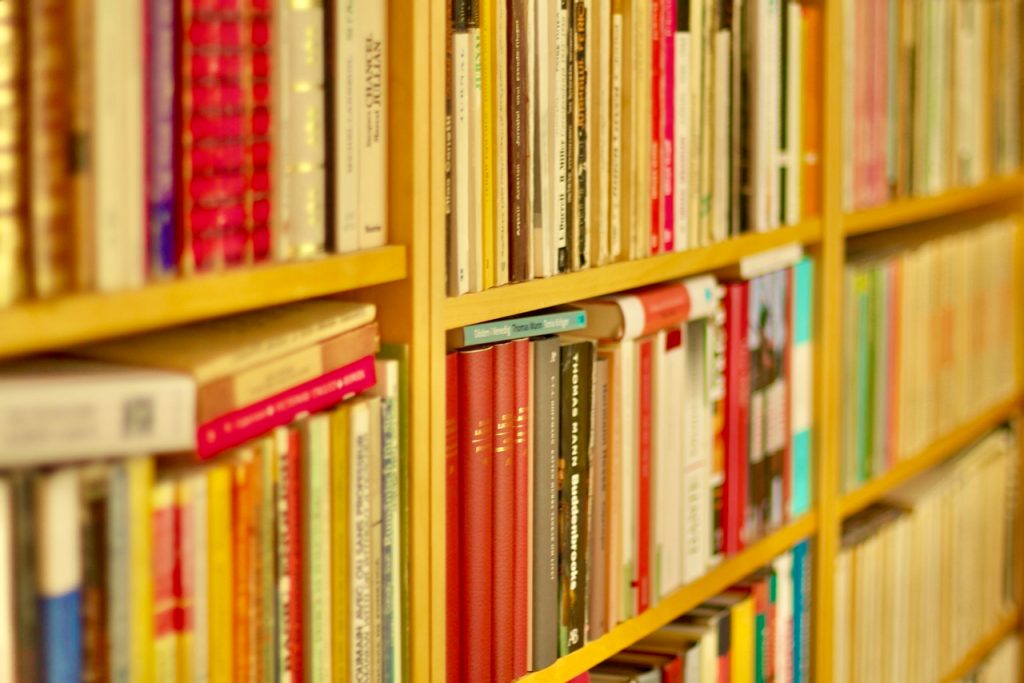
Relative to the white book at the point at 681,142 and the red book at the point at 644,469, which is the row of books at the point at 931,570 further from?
the white book at the point at 681,142

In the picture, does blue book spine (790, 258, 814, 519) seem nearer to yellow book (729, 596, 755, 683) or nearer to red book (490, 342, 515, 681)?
yellow book (729, 596, 755, 683)

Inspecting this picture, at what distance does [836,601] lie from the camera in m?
1.66

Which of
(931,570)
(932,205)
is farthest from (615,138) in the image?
(931,570)

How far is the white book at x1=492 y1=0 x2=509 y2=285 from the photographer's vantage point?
3.29 ft

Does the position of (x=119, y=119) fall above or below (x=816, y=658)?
above

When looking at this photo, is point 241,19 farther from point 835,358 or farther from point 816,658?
point 816,658

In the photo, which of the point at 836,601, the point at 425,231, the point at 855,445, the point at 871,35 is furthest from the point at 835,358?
the point at 425,231

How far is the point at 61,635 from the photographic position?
69 centimetres

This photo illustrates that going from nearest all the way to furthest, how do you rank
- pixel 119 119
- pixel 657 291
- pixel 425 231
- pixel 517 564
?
pixel 119 119 < pixel 425 231 < pixel 517 564 < pixel 657 291

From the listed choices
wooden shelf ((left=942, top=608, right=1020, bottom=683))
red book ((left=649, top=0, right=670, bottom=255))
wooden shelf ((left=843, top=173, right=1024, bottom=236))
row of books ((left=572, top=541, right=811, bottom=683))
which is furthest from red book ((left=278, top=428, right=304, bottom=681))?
wooden shelf ((left=942, top=608, right=1020, bottom=683))

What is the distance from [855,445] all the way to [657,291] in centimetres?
58

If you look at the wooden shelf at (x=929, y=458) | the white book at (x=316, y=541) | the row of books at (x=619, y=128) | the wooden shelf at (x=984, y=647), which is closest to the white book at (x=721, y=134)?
the row of books at (x=619, y=128)

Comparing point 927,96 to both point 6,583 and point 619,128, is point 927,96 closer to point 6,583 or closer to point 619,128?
point 619,128

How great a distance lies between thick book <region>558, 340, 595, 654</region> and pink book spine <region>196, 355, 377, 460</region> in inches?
9.2
